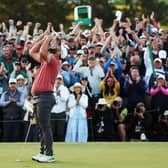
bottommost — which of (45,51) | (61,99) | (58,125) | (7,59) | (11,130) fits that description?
(11,130)

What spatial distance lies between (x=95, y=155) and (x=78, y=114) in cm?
436

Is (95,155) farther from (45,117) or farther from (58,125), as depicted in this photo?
(58,125)

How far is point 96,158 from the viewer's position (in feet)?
43.7

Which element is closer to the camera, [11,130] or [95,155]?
[95,155]

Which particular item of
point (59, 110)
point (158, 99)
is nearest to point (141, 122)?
point (158, 99)

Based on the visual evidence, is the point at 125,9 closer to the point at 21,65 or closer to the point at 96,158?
the point at 21,65

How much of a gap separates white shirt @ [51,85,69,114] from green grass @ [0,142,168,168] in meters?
1.80

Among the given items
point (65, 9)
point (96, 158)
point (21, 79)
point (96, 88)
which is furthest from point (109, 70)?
point (65, 9)

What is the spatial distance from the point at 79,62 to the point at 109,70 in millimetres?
894

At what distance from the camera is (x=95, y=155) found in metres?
13.9

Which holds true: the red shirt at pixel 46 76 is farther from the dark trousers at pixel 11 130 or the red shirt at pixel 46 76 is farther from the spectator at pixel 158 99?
the spectator at pixel 158 99

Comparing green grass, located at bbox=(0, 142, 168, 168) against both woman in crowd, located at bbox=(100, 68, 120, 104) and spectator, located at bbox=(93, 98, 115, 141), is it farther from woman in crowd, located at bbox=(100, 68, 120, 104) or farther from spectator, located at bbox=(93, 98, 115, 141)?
woman in crowd, located at bbox=(100, 68, 120, 104)

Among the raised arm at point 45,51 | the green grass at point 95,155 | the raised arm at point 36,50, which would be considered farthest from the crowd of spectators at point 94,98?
the raised arm at point 45,51

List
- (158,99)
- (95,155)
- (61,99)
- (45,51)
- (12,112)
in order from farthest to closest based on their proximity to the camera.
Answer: (158,99)
(12,112)
(61,99)
(95,155)
(45,51)
